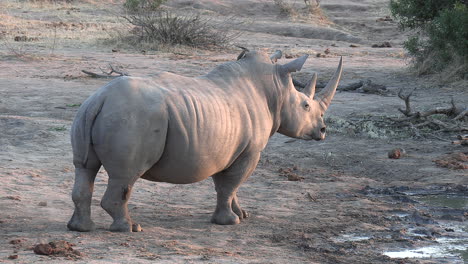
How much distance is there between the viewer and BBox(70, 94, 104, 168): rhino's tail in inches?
225

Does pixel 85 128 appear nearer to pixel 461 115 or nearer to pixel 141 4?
pixel 461 115

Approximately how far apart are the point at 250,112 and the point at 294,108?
2.02 feet

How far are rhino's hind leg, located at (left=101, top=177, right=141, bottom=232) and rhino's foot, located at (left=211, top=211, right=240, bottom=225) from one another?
3.12 feet

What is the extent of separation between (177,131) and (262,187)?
116 inches

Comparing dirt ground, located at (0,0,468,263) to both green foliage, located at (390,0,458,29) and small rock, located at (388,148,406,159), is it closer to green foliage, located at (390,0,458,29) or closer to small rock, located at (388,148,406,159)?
small rock, located at (388,148,406,159)

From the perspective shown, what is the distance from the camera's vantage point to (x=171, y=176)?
612 centimetres

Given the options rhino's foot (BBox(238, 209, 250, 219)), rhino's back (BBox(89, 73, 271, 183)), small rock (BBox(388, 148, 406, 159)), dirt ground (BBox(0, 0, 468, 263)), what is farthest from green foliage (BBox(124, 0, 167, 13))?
rhino's back (BBox(89, 73, 271, 183))

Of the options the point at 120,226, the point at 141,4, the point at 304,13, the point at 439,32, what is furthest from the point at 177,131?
the point at 304,13

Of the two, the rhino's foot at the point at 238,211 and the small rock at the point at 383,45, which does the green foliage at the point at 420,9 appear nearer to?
the small rock at the point at 383,45

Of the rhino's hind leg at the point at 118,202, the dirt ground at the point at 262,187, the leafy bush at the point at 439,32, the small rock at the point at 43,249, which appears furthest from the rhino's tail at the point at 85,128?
the leafy bush at the point at 439,32

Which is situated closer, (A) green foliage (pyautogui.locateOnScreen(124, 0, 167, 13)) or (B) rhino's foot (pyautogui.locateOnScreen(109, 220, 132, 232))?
(B) rhino's foot (pyautogui.locateOnScreen(109, 220, 132, 232))

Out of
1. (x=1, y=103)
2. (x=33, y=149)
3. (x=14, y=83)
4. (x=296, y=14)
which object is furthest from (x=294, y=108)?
(x=296, y=14)

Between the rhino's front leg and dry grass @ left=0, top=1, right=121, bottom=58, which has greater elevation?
the rhino's front leg

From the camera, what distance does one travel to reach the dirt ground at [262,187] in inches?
234
